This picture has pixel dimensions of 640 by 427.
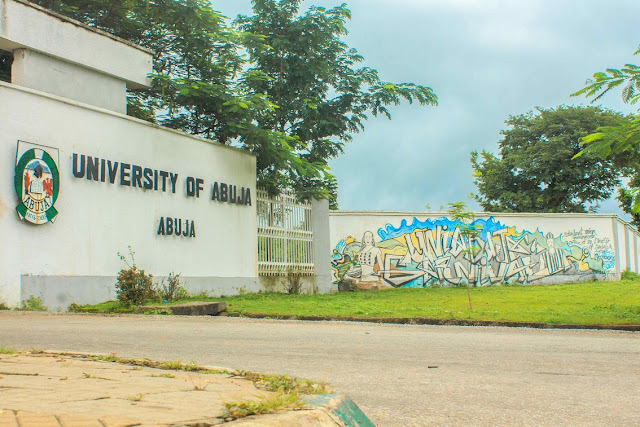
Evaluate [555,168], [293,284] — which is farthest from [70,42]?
[555,168]

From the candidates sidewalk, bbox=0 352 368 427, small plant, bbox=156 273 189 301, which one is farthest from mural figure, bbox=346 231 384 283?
sidewalk, bbox=0 352 368 427

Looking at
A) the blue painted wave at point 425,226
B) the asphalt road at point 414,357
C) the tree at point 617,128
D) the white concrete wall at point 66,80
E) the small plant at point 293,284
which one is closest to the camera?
the asphalt road at point 414,357

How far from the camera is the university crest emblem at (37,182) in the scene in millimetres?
12547

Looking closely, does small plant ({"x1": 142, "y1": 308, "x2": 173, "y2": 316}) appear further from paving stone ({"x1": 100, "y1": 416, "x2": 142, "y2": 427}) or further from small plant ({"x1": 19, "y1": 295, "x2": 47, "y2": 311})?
paving stone ({"x1": 100, "y1": 416, "x2": 142, "y2": 427})

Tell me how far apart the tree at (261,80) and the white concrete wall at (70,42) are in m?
0.75

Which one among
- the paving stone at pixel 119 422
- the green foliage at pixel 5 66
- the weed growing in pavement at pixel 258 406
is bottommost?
the weed growing in pavement at pixel 258 406

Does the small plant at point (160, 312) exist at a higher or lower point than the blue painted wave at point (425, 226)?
lower

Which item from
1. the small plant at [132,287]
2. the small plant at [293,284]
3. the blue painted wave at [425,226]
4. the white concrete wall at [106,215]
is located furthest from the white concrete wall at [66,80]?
the blue painted wave at [425,226]

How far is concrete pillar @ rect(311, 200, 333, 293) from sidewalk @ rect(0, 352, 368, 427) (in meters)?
17.5

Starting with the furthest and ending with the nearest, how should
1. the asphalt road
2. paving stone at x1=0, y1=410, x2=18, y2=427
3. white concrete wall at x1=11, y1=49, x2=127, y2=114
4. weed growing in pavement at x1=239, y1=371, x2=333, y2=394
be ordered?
white concrete wall at x1=11, y1=49, x2=127, y2=114 < the asphalt road < weed growing in pavement at x1=239, y1=371, x2=333, y2=394 < paving stone at x1=0, y1=410, x2=18, y2=427

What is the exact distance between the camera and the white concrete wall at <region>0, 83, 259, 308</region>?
41.1ft

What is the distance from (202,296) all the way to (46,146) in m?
5.67

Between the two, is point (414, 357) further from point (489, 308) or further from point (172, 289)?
point (172, 289)

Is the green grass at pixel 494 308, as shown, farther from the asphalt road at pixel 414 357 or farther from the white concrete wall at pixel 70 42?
the white concrete wall at pixel 70 42
